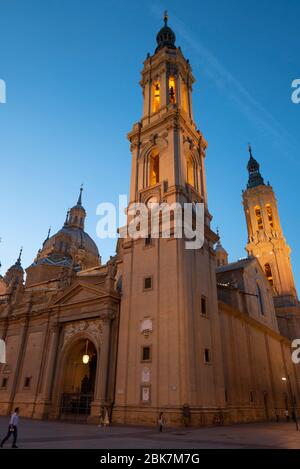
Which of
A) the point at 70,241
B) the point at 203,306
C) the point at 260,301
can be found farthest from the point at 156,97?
the point at 70,241

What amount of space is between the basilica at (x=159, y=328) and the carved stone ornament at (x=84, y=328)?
0.33 feet

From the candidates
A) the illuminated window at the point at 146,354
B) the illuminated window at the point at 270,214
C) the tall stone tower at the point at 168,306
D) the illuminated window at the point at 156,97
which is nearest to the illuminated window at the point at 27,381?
the tall stone tower at the point at 168,306

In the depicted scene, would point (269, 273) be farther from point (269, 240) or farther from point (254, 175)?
point (254, 175)

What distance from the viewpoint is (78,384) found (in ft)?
99.4

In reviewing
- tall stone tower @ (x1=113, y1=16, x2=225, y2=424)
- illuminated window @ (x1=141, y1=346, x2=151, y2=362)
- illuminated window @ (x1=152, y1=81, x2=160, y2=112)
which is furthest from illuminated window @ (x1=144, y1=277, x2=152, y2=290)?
illuminated window @ (x1=152, y1=81, x2=160, y2=112)

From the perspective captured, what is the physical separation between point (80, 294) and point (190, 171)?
16740 mm

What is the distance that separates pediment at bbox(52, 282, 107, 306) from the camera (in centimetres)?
2760

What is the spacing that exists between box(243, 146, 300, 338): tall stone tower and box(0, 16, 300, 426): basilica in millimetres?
9471

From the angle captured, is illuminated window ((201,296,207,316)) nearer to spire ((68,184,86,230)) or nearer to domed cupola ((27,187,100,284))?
domed cupola ((27,187,100,284))

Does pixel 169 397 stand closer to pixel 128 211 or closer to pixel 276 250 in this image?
pixel 128 211

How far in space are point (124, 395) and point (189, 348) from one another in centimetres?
571

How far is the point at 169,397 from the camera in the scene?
71.1 feet

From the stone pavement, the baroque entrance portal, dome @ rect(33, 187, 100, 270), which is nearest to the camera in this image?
the stone pavement
